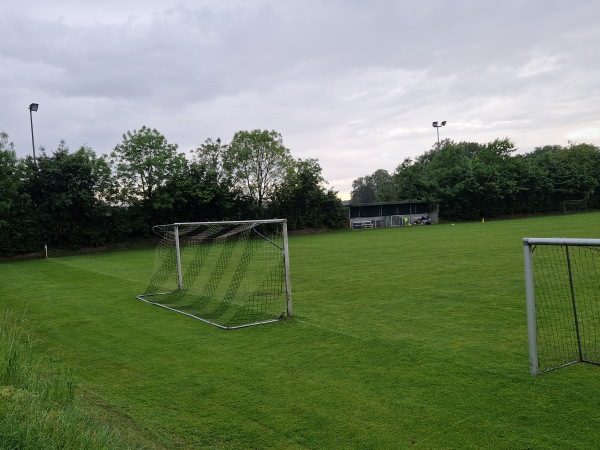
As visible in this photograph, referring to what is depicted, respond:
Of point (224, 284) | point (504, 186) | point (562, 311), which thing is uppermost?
point (504, 186)

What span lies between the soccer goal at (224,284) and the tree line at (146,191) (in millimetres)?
11389

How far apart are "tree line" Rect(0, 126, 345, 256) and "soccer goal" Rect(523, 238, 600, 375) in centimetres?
2493

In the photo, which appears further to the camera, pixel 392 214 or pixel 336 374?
pixel 392 214

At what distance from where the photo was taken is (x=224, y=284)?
44.6ft

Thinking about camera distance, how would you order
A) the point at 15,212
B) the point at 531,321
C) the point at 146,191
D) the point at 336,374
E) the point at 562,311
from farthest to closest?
the point at 146,191 < the point at 15,212 < the point at 562,311 < the point at 336,374 < the point at 531,321

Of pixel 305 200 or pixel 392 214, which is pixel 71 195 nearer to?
pixel 305 200

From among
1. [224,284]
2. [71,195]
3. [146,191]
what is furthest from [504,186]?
[224,284]

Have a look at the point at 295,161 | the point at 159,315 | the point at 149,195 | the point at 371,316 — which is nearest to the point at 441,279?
the point at 371,316

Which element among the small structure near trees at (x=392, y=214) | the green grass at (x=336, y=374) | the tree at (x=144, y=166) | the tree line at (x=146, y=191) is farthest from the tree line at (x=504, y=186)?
the green grass at (x=336, y=374)

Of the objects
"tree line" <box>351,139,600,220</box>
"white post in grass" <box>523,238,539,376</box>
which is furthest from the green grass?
"tree line" <box>351,139,600,220</box>

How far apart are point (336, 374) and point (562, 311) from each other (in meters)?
4.67

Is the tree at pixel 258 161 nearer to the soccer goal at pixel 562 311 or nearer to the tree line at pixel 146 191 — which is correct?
the tree line at pixel 146 191

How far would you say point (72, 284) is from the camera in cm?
1488

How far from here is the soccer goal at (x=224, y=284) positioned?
9.23 metres
